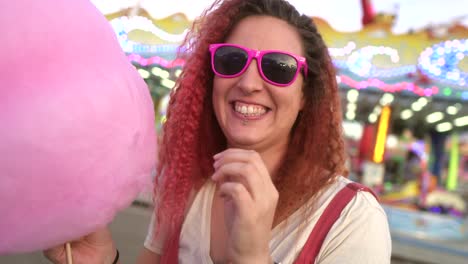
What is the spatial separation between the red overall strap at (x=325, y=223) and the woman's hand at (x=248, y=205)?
162 millimetres

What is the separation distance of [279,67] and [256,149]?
0.77 ft

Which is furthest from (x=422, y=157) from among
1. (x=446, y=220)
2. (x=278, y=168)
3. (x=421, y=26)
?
(x=278, y=168)

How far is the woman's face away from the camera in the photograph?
1.14 meters

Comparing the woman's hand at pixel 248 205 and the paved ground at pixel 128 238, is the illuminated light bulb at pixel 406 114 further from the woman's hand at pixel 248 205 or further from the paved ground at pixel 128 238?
the woman's hand at pixel 248 205

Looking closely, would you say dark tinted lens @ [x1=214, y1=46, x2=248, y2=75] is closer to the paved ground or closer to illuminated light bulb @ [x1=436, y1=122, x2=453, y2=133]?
the paved ground

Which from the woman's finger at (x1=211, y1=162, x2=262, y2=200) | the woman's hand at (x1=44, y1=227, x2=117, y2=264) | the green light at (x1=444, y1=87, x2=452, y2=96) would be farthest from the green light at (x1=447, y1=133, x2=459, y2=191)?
the woman's finger at (x1=211, y1=162, x2=262, y2=200)

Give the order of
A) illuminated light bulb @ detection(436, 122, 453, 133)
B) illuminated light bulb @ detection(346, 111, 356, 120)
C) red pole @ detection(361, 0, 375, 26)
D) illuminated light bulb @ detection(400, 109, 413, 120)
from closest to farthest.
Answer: red pole @ detection(361, 0, 375, 26) < illuminated light bulb @ detection(400, 109, 413, 120) < illuminated light bulb @ detection(346, 111, 356, 120) < illuminated light bulb @ detection(436, 122, 453, 133)

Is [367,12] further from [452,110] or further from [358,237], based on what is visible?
[358,237]

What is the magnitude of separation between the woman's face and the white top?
0.22 m

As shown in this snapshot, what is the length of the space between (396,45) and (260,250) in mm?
7433

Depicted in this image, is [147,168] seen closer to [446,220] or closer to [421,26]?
[421,26]

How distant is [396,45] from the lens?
754 cm

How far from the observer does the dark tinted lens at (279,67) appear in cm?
113

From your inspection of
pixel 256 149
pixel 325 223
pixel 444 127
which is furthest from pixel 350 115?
pixel 325 223
